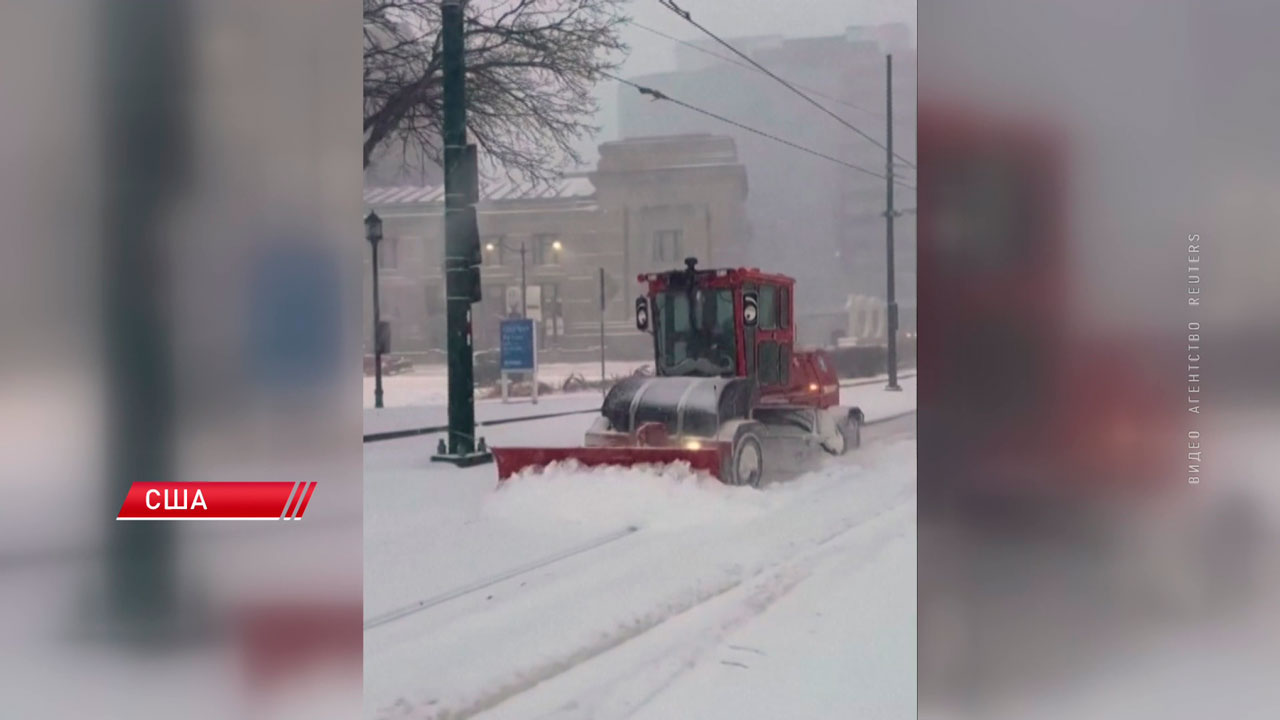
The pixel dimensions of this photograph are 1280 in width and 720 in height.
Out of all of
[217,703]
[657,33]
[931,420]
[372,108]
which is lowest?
[217,703]

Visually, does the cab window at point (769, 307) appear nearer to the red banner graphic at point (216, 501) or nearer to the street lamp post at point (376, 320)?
the street lamp post at point (376, 320)

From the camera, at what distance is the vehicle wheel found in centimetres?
247

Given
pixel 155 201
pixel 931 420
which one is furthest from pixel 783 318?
pixel 155 201

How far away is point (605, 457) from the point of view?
8.20ft

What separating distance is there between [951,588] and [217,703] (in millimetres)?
2310

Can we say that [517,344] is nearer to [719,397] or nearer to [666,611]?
[719,397]

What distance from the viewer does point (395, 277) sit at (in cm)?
252

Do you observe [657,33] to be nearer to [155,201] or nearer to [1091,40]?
[1091,40]

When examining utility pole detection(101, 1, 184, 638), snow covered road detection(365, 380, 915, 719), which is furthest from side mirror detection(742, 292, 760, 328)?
utility pole detection(101, 1, 184, 638)

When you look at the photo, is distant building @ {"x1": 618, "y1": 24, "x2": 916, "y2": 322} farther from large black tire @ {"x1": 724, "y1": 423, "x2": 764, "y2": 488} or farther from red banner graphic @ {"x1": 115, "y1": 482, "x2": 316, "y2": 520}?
red banner graphic @ {"x1": 115, "y1": 482, "x2": 316, "y2": 520}

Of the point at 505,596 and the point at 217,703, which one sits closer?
the point at 505,596

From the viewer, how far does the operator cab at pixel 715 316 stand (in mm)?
2451

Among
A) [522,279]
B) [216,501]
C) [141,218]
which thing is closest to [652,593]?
[522,279]

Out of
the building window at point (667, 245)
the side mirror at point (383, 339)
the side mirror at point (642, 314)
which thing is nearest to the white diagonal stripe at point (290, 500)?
the side mirror at point (383, 339)
